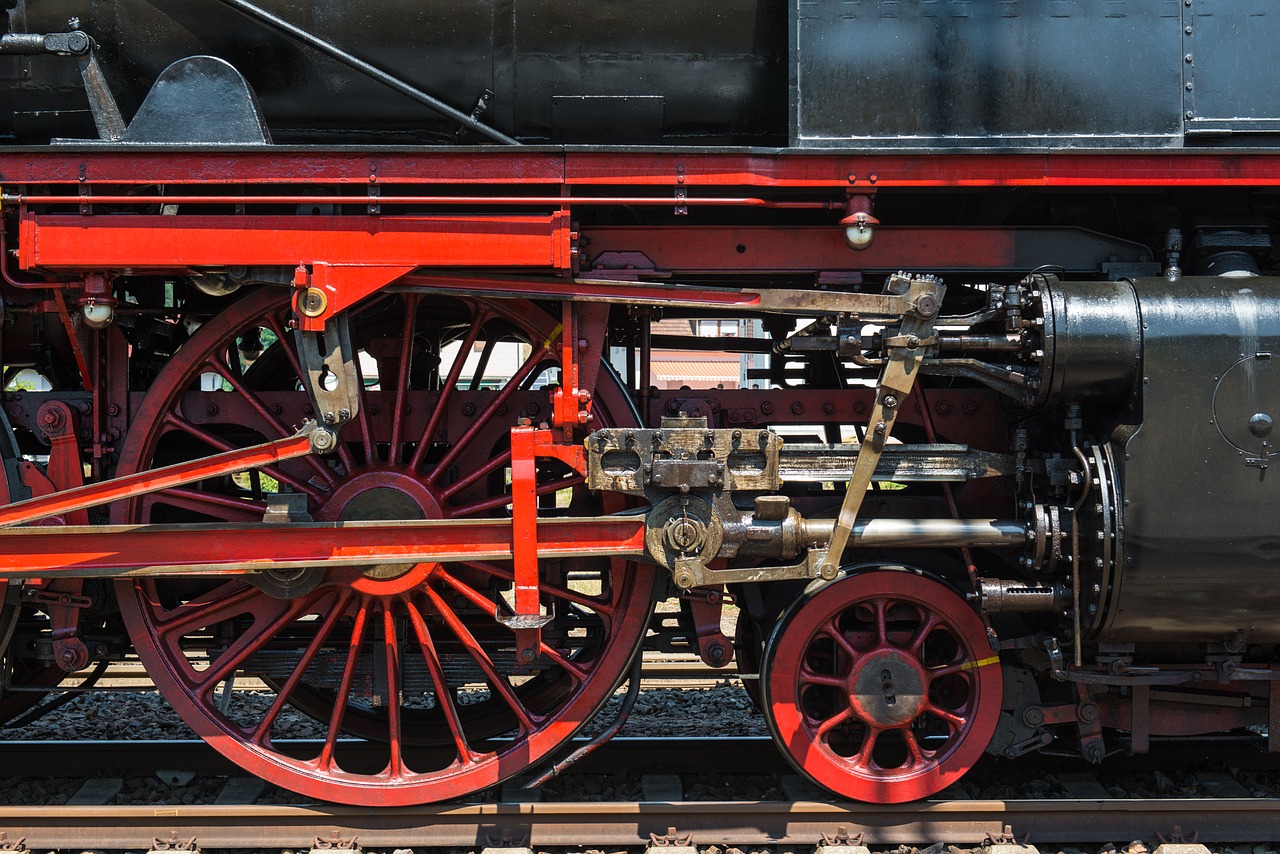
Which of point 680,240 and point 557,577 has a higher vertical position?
point 680,240

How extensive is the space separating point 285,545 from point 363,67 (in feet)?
5.75

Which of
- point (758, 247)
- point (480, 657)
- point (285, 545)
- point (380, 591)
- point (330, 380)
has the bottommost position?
point (480, 657)

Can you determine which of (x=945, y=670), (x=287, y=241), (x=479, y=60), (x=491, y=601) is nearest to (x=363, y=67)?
(x=479, y=60)

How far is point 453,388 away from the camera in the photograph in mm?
3951

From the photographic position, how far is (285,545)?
138 inches

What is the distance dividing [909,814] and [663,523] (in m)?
1.56

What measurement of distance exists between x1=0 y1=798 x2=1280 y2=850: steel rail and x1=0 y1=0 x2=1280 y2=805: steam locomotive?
135 millimetres

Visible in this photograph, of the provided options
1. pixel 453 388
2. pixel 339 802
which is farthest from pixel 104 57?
pixel 339 802

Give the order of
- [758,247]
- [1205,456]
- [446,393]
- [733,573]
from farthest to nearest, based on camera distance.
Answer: [446,393], [758,247], [733,573], [1205,456]

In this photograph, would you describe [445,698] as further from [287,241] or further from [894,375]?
[894,375]

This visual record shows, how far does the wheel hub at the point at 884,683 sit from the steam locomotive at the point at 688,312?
0.01 m

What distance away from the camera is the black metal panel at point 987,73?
335 centimetres

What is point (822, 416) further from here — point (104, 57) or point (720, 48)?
point (104, 57)

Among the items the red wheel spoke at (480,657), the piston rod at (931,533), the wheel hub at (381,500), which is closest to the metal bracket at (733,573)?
the piston rod at (931,533)
